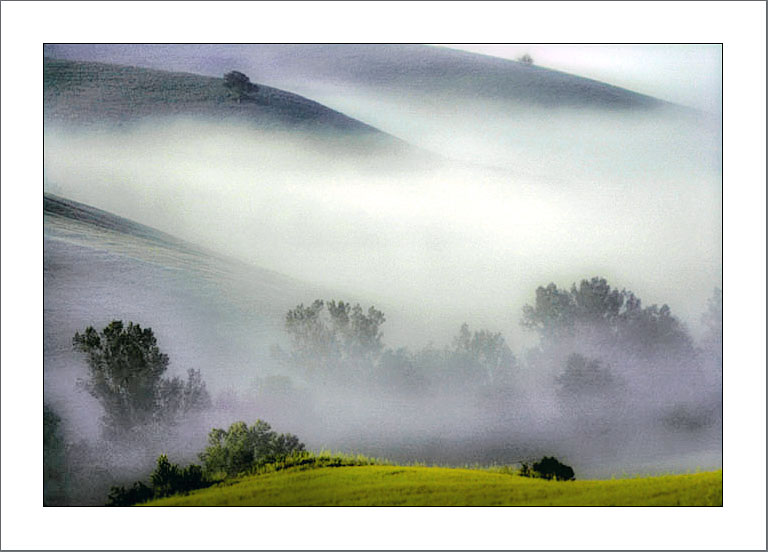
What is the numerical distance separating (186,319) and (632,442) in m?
3.18

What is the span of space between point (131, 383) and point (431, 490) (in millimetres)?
2174

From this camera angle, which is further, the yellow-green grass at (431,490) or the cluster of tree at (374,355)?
the cluster of tree at (374,355)

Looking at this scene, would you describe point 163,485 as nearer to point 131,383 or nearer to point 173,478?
point 173,478

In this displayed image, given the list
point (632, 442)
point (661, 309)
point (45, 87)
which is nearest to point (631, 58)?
point (661, 309)

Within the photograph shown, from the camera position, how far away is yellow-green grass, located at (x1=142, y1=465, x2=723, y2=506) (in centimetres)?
539

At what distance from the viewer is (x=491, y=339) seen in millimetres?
5539

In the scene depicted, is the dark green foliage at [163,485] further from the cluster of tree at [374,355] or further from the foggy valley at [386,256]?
the cluster of tree at [374,355]

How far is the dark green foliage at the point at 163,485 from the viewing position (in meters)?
5.44

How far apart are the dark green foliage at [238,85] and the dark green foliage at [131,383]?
1819mm

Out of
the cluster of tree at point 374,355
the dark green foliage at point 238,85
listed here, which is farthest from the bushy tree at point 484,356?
the dark green foliage at point 238,85

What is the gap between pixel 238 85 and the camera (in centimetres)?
566

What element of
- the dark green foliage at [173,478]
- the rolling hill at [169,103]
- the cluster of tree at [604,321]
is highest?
the rolling hill at [169,103]

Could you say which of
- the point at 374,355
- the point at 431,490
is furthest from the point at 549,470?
the point at 374,355

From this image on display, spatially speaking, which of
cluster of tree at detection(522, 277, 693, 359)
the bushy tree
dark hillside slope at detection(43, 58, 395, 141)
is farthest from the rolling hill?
cluster of tree at detection(522, 277, 693, 359)
